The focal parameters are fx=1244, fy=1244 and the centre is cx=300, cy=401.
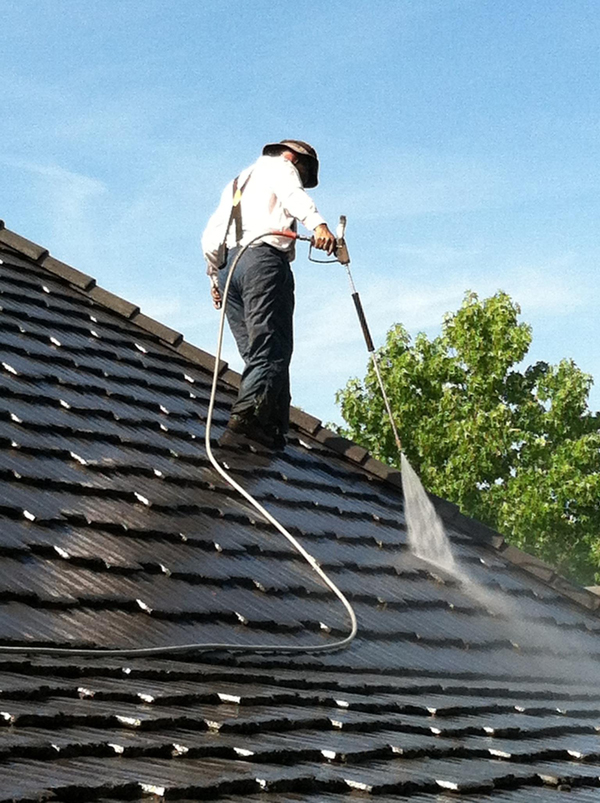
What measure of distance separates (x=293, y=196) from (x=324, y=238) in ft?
0.95

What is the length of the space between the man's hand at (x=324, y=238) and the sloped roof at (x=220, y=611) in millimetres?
942

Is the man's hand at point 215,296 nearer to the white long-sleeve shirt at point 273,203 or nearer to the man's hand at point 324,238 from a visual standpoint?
the white long-sleeve shirt at point 273,203

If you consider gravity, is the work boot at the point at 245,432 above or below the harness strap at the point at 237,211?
below

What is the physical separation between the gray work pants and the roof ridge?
1.48ft

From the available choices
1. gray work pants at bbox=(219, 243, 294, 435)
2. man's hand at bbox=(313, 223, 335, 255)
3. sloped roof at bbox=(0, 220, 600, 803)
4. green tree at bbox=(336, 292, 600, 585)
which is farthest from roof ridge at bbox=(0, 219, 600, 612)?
green tree at bbox=(336, 292, 600, 585)

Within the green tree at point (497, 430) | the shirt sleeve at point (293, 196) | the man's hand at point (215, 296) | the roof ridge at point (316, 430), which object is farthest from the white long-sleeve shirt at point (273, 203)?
the green tree at point (497, 430)

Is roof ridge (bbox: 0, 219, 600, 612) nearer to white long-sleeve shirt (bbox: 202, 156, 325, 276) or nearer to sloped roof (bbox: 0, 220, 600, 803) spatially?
sloped roof (bbox: 0, 220, 600, 803)

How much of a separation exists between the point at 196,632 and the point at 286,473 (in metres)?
2.07

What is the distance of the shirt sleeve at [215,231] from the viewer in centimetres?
621

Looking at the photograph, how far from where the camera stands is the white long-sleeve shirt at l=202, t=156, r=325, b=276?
5.87 metres

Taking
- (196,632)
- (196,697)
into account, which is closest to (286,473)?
(196,632)

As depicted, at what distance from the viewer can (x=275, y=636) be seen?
3.88 meters

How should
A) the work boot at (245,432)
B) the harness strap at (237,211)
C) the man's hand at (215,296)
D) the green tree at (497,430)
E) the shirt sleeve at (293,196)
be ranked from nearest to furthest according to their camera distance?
the work boot at (245,432), the shirt sleeve at (293,196), the harness strap at (237,211), the man's hand at (215,296), the green tree at (497,430)

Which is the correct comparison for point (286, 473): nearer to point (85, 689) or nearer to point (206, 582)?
point (206, 582)
